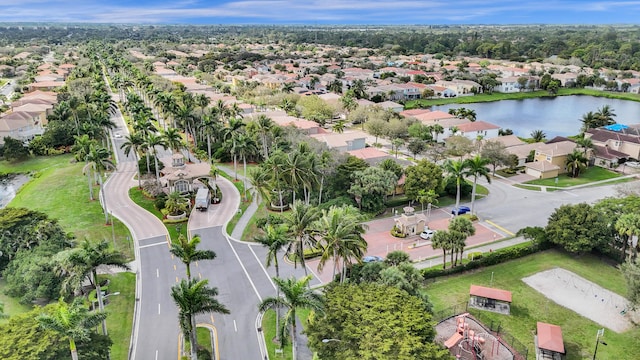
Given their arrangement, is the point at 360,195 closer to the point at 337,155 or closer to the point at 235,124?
the point at 337,155

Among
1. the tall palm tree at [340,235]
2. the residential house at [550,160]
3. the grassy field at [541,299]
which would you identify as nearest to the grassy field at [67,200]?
the tall palm tree at [340,235]

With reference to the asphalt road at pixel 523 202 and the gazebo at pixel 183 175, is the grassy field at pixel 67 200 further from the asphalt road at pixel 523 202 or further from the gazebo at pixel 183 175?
the asphalt road at pixel 523 202

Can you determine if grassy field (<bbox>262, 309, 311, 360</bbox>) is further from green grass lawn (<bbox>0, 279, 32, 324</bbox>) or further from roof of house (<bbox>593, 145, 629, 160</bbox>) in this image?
roof of house (<bbox>593, 145, 629, 160</bbox>)

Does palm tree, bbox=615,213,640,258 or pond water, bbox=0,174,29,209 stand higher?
palm tree, bbox=615,213,640,258

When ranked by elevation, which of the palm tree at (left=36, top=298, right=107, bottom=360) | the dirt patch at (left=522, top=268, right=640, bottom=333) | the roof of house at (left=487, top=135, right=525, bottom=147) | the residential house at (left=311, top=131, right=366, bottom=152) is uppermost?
the palm tree at (left=36, top=298, right=107, bottom=360)

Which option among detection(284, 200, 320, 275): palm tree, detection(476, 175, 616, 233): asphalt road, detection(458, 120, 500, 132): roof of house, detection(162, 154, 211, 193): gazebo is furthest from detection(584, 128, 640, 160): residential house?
detection(162, 154, 211, 193): gazebo

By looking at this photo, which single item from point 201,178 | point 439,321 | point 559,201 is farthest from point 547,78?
point 439,321

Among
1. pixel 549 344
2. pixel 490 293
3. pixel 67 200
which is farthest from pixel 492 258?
pixel 67 200
